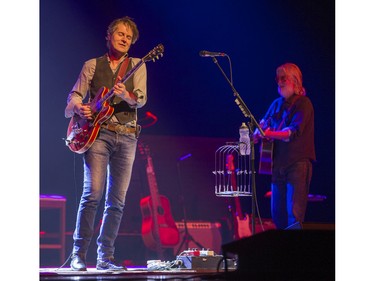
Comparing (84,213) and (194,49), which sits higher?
(194,49)

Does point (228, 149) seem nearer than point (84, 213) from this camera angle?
No

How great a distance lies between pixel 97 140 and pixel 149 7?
192 centimetres

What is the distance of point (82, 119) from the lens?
14.3 feet

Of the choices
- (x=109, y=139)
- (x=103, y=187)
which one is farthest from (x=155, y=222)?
(x=109, y=139)

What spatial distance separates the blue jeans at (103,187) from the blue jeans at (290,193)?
1331 mm

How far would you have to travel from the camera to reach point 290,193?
16.6 feet

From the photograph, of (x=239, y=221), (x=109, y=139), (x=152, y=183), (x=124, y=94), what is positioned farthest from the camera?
(x=239, y=221)

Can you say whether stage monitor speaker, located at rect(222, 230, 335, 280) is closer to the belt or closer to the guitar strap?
the belt

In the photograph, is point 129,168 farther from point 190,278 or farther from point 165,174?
point 165,174

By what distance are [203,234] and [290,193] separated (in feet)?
4.05

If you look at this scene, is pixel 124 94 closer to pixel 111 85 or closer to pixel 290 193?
pixel 111 85

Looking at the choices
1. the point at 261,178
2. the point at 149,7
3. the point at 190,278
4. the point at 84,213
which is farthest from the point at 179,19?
the point at 190,278
